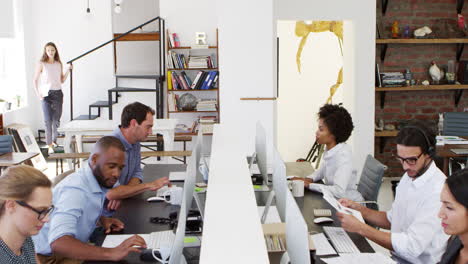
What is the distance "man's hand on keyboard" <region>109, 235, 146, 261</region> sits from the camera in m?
2.97

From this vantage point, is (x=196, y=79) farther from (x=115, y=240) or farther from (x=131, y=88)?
(x=115, y=240)

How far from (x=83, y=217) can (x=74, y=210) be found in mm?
120

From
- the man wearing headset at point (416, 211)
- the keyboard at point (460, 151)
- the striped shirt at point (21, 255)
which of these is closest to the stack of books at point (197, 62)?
the keyboard at point (460, 151)

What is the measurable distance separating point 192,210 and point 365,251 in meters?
1.20

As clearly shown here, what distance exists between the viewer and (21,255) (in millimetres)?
2537

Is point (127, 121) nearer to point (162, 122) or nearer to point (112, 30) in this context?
point (162, 122)

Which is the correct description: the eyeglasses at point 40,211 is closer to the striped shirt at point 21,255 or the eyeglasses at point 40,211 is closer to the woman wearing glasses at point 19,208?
the woman wearing glasses at point 19,208

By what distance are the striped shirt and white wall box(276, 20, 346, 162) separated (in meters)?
6.78

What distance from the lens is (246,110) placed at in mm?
7293

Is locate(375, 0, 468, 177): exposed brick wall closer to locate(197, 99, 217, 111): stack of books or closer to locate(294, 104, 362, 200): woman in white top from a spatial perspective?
locate(197, 99, 217, 111): stack of books

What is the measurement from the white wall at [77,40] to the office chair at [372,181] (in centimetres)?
671

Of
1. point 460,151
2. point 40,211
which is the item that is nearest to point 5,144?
point 40,211

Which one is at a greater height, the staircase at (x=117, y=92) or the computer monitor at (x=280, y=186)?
the staircase at (x=117, y=92)

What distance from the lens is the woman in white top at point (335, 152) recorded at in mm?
4322
